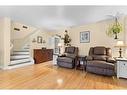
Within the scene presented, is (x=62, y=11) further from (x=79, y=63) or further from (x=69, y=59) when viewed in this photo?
(x=79, y=63)

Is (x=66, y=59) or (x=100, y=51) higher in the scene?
(x=100, y=51)

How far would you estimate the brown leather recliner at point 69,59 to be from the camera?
5430 millimetres

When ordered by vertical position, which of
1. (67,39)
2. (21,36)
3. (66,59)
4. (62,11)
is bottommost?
(66,59)

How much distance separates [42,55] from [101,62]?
3.84 meters

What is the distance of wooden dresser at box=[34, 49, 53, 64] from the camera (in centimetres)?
684

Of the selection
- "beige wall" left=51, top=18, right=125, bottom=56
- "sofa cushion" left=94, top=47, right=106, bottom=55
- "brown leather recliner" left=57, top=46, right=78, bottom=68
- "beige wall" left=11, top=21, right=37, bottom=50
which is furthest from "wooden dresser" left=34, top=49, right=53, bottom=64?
"sofa cushion" left=94, top=47, right=106, bottom=55

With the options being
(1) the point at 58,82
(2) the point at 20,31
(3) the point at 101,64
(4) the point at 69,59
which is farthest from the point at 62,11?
(2) the point at 20,31

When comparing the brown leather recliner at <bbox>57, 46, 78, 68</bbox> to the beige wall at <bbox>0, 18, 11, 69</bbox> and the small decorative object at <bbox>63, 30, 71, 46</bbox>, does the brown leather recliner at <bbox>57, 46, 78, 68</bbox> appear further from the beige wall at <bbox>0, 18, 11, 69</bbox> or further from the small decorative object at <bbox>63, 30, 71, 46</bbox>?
the beige wall at <bbox>0, 18, 11, 69</bbox>

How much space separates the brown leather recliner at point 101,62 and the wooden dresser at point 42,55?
9.65 ft

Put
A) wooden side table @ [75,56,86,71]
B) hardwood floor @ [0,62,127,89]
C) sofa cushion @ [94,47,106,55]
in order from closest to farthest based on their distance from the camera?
hardwood floor @ [0,62,127,89] → sofa cushion @ [94,47,106,55] → wooden side table @ [75,56,86,71]

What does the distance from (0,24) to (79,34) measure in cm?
342

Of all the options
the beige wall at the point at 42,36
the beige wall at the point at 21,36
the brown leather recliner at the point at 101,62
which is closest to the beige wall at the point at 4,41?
the beige wall at the point at 21,36

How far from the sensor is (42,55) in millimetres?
7359
